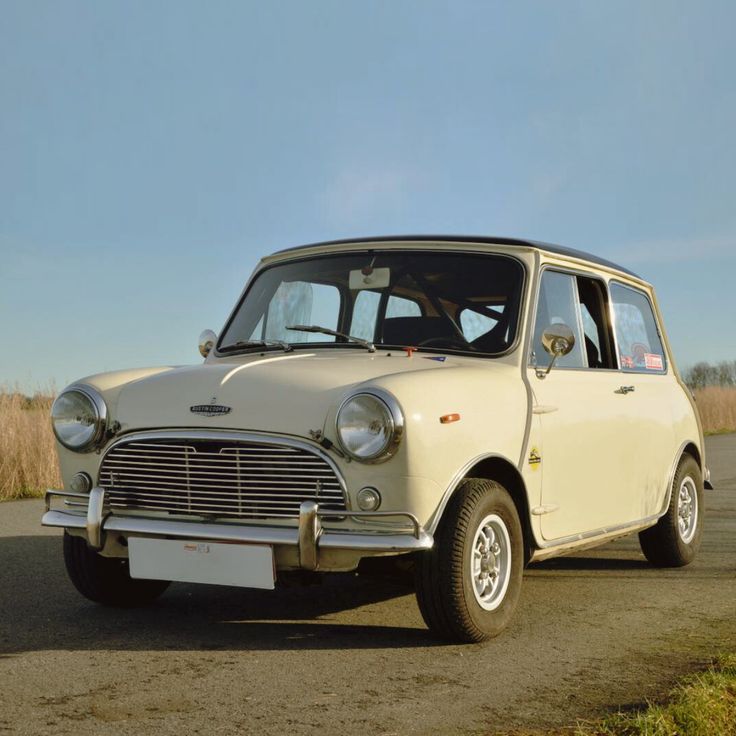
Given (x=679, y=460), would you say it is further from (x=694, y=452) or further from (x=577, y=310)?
(x=577, y=310)

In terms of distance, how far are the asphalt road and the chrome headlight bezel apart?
881 millimetres

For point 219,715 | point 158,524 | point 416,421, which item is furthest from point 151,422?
point 219,715

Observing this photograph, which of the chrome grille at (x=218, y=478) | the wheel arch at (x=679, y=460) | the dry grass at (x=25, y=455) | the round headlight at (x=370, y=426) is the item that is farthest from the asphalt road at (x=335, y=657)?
the dry grass at (x=25, y=455)

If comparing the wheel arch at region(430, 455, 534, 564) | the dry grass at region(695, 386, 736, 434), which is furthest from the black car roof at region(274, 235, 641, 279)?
the dry grass at region(695, 386, 736, 434)

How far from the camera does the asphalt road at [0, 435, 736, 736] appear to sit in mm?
3967

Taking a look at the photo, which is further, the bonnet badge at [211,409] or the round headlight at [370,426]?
the bonnet badge at [211,409]

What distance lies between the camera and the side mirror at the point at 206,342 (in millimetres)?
6695

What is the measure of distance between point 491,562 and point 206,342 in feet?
8.00

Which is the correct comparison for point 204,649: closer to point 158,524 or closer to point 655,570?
point 158,524

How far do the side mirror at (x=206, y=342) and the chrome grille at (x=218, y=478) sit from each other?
1.53 m

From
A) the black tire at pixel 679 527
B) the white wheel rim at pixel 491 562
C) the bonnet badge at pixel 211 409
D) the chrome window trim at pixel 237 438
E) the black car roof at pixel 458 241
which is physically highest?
the black car roof at pixel 458 241

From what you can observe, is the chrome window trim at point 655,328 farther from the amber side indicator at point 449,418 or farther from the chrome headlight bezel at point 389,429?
the chrome headlight bezel at point 389,429

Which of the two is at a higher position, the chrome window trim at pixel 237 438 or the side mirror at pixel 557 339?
the side mirror at pixel 557 339

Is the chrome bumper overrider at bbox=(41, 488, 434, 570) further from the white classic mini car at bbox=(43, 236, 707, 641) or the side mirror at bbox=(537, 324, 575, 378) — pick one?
the side mirror at bbox=(537, 324, 575, 378)
